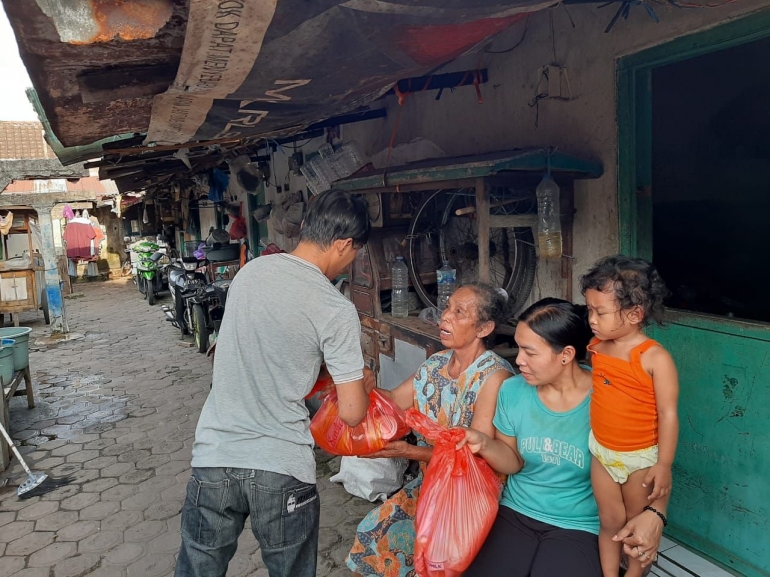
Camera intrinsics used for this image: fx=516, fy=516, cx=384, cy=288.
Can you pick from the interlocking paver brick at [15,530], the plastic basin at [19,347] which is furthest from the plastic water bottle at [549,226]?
the plastic basin at [19,347]

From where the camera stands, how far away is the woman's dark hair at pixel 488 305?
2.19 m

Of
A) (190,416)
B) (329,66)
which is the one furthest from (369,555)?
(190,416)

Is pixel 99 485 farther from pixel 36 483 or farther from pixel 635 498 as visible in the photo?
pixel 635 498

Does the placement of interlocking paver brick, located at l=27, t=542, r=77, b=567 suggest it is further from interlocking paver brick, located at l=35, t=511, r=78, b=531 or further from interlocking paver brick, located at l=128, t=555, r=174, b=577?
interlocking paver brick, located at l=128, t=555, r=174, b=577

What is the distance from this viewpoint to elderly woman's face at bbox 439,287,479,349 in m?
2.17

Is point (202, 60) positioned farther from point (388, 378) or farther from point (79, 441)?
point (79, 441)

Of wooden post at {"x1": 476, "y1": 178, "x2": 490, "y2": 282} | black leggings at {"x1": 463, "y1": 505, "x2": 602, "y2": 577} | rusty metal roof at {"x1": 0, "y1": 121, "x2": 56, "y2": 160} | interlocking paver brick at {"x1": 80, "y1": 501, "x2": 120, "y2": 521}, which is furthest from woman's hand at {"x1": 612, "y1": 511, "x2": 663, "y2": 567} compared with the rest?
rusty metal roof at {"x1": 0, "y1": 121, "x2": 56, "y2": 160}

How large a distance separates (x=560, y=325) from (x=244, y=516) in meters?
1.34

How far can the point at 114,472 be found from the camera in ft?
13.7

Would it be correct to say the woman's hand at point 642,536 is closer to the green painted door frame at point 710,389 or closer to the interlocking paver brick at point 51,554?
the green painted door frame at point 710,389

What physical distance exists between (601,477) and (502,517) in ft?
1.44

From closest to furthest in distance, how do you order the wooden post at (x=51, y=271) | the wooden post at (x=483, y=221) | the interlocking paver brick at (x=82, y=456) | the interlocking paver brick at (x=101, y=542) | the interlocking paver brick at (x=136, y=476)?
the wooden post at (x=483, y=221) → the interlocking paver brick at (x=101, y=542) → the interlocking paver brick at (x=136, y=476) → the interlocking paver brick at (x=82, y=456) → the wooden post at (x=51, y=271)

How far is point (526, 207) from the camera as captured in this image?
3.14 m

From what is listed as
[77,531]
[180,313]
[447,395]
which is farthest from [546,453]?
[180,313]
